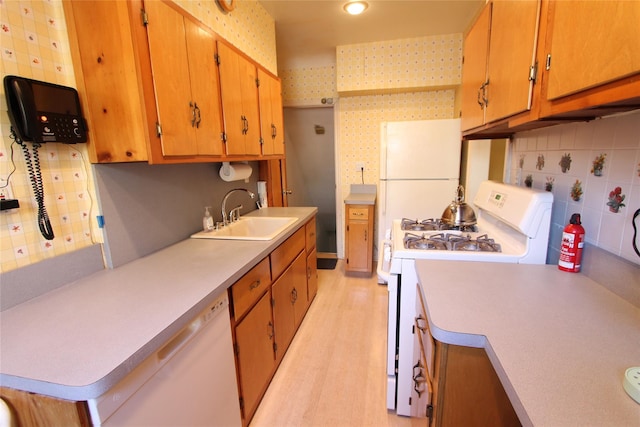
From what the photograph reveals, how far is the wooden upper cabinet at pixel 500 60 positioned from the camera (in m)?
0.92

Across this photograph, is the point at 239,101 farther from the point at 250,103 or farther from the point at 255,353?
the point at 255,353

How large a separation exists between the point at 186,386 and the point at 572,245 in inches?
57.8

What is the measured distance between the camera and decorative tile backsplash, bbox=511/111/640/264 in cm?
92

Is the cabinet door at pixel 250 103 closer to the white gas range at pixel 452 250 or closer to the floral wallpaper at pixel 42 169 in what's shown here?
the floral wallpaper at pixel 42 169

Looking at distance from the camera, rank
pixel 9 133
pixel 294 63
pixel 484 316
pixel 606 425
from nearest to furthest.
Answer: pixel 606 425 → pixel 484 316 → pixel 9 133 → pixel 294 63

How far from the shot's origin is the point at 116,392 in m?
0.74

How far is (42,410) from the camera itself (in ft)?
2.31

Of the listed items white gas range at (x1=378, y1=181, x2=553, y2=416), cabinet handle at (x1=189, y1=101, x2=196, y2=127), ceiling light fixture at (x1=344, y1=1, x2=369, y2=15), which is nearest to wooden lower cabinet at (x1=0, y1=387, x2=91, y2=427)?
white gas range at (x1=378, y1=181, x2=553, y2=416)

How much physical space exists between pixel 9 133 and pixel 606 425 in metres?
1.74

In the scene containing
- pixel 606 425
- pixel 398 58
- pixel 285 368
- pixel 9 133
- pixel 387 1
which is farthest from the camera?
pixel 398 58

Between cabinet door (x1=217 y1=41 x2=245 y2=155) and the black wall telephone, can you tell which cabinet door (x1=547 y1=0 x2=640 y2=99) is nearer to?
cabinet door (x1=217 y1=41 x2=245 y2=155)

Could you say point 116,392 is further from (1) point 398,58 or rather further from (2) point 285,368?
(1) point 398,58

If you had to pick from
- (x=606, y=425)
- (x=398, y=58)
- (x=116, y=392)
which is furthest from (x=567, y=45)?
(x=398, y=58)

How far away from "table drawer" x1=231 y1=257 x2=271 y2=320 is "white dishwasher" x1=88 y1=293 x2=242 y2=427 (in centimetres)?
9
